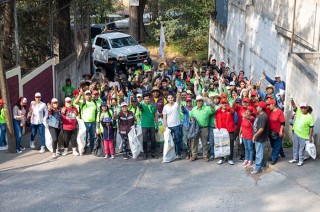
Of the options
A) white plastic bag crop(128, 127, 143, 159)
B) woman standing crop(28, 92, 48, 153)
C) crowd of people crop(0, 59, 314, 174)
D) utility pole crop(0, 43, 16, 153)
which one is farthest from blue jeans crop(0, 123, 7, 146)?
white plastic bag crop(128, 127, 143, 159)

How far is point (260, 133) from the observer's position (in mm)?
11398

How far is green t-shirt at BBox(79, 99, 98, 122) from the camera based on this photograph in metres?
13.4

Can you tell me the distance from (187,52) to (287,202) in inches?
1003

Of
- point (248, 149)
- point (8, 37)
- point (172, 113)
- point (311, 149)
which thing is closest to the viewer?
point (311, 149)

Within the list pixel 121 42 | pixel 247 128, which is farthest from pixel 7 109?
pixel 121 42

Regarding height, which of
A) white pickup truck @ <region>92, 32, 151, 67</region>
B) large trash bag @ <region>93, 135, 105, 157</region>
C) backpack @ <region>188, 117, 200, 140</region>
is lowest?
large trash bag @ <region>93, 135, 105, 157</region>

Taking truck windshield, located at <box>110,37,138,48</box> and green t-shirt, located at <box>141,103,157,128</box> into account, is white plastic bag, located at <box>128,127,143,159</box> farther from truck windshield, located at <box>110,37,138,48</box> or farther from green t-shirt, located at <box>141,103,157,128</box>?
truck windshield, located at <box>110,37,138,48</box>

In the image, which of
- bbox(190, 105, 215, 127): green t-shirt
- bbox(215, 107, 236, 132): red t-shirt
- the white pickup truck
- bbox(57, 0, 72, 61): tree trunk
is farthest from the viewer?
the white pickup truck

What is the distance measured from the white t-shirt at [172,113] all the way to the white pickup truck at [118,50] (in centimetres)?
1346

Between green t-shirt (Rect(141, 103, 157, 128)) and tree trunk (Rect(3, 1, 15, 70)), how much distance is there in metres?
9.02

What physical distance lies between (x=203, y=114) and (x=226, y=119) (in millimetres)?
524

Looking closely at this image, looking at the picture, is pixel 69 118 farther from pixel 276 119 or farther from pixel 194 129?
pixel 276 119

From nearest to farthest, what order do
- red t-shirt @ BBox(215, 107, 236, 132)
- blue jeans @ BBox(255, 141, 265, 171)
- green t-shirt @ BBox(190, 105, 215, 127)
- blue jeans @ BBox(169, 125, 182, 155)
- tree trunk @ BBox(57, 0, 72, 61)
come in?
blue jeans @ BBox(255, 141, 265, 171) < red t-shirt @ BBox(215, 107, 236, 132) < green t-shirt @ BBox(190, 105, 215, 127) < blue jeans @ BBox(169, 125, 182, 155) < tree trunk @ BBox(57, 0, 72, 61)

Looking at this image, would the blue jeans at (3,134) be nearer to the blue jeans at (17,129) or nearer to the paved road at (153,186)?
the blue jeans at (17,129)
